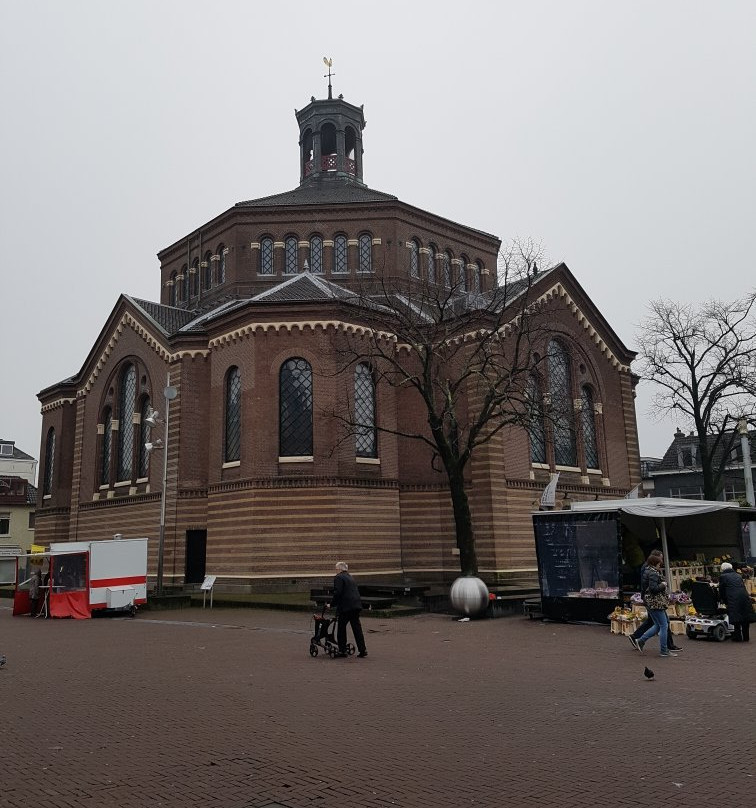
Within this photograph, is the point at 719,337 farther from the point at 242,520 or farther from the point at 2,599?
the point at 2,599

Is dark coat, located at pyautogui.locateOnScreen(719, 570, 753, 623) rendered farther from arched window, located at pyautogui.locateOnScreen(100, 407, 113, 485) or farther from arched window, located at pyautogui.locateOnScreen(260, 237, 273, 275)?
arched window, located at pyautogui.locateOnScreen(100, 407, 113, 485)

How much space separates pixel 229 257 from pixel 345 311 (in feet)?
36.4

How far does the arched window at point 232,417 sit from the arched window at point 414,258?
37.7 feet

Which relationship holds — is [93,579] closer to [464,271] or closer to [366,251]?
[366,251]

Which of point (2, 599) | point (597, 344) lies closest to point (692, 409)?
point (597, 344)

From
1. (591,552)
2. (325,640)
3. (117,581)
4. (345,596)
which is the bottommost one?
(325,640)

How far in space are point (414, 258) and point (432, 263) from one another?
1128mm

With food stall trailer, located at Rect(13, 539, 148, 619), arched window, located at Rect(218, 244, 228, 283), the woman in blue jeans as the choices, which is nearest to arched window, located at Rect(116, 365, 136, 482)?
arched window, located at Rect(218, 244, 228, 283)

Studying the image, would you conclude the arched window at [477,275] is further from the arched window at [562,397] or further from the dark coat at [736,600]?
the dark coat at [736,600]

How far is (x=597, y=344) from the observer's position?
35.7 meters

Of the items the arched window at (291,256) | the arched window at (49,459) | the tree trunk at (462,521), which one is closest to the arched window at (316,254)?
the arched window at (291,256)

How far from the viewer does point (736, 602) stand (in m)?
15.5

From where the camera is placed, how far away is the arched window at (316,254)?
1473 inches

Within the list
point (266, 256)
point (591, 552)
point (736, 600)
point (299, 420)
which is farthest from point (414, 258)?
point (736, 600)
